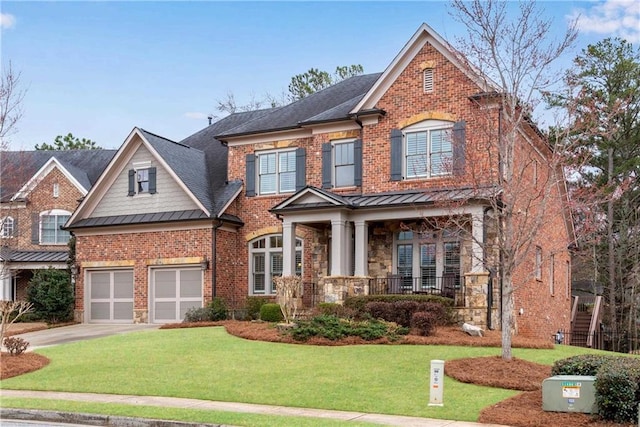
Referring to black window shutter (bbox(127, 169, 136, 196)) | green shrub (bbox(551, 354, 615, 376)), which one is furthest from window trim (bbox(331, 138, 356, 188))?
green shrub (bbox(551, 354, 615, 376))

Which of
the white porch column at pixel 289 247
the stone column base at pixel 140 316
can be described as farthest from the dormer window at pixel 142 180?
the white porch column at pixel 289 247

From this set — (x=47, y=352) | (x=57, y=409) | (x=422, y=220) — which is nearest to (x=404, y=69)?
(x=422, y=220)

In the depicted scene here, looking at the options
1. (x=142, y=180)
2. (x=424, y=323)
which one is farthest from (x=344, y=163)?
(x=424, y=323)

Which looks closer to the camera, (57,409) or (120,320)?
(57,409)

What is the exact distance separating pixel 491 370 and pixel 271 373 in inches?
166

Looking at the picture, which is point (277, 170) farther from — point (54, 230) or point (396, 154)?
point (54, 230)

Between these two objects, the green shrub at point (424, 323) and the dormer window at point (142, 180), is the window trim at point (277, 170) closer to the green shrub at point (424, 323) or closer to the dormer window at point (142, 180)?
the dormer window at point (142, 180)

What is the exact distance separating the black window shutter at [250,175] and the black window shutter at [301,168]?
1927mm

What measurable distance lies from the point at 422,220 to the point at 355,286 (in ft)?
9.64

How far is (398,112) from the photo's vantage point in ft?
78.2

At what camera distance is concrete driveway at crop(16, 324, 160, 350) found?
22.2m

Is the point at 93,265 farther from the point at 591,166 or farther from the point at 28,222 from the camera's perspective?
the point at 591,166

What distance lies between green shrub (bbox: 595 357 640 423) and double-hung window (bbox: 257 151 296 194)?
1715cm

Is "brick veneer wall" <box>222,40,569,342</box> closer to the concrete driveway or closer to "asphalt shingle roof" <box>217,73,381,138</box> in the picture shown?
"asphalt shingle roof" <box>217,73,381,138</box>
